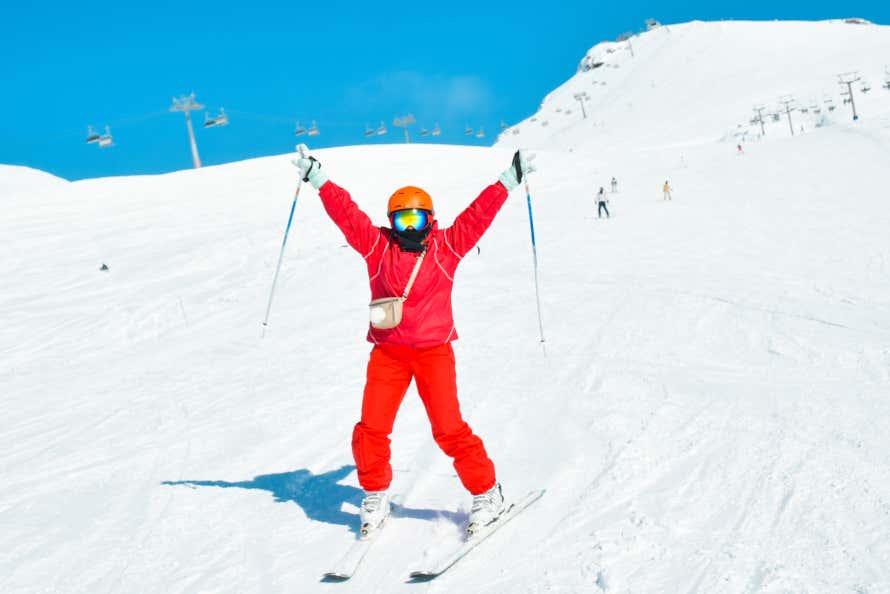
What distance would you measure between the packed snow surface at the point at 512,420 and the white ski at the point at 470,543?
6 centimetres

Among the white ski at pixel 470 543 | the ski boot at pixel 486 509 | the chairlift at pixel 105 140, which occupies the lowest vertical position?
the white ski at pixel 470 543

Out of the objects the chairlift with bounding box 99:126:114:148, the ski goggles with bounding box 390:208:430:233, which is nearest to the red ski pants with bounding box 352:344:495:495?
the ski goggles with bounding box 390:208:430:233

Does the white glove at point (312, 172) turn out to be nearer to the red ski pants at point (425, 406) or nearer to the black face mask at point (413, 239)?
the black face mask at point (413, 239)

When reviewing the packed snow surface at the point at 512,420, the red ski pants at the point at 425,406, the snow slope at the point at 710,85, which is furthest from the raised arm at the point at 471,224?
the snow slope at the point at 710,85

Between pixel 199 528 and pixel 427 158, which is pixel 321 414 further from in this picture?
pixel 427 158

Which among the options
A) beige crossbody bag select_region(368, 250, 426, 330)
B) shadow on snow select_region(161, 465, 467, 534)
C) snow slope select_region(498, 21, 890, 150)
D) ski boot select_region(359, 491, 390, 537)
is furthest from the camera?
snow slope select_region(498, 21, 890, 150)

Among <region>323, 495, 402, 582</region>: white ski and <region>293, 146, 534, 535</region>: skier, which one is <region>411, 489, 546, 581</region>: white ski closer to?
<region>293, 146, 534, 535</region>: skier

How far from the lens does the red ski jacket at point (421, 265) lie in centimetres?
425

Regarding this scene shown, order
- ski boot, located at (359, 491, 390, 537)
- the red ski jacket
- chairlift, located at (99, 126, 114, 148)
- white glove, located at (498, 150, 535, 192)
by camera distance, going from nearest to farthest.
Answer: the red ski jacket → ski boot, located at (359, 491, 390, 537) → white glove, located at (498, 150, 535, 192) → chairlift, located at (99, 126, 114, 148)

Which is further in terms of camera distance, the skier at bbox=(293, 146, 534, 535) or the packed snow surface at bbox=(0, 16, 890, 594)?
the skier at bbox=(293, 146, 534, 535)

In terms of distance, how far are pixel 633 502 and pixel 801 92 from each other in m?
108

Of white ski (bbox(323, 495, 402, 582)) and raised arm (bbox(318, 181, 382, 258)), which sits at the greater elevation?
raised arm (bbox(318, 181, 382, 258))

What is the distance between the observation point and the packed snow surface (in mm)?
3881

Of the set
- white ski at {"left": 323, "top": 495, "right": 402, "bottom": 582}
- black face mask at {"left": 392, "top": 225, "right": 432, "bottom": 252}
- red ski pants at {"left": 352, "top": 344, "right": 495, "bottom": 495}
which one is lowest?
white ski at {"left": 323, "top": 495, "right": 402, "bottom": 582}
